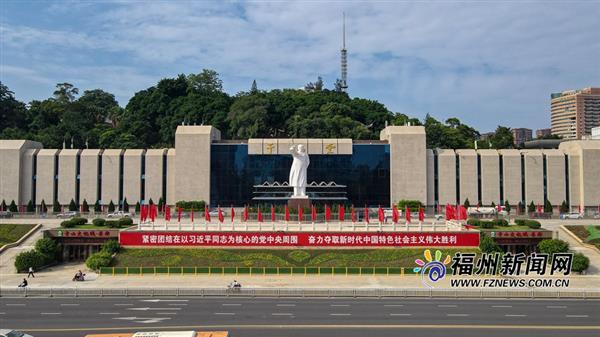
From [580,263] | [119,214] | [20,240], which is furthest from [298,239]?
[119,214]

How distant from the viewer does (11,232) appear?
188 feet

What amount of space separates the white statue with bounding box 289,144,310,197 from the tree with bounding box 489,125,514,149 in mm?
53791

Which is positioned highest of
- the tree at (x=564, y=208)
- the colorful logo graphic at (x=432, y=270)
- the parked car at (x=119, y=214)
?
A: the tree at (x=564, y=208)

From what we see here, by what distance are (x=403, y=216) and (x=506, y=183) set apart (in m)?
18.7

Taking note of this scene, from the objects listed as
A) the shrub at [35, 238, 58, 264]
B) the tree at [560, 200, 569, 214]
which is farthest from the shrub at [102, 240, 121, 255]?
the tree at [560, 200, 569, 214]

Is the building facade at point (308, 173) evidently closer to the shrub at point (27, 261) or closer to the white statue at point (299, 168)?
the white statue at point (299, 168)

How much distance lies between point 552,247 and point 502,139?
6101 centimetres

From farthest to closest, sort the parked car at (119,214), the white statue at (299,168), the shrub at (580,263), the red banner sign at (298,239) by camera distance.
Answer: the parked car at (119,214)
the white statue at (299,168)
the red banner sign at (298,239)
the shrub at (580,263)

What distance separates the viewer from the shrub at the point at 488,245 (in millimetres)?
48281

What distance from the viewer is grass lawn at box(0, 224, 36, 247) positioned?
55.3 m

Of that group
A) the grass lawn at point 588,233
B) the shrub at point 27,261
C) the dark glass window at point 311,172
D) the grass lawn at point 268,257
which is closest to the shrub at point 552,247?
the grass lawn at point 588,233

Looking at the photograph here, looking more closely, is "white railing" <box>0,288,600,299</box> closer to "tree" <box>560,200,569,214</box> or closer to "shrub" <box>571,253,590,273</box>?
"shrub" <box>571,253,590,273</box>

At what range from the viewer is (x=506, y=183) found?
79.8 meters

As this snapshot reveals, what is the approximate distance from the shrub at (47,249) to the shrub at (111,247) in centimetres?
523
